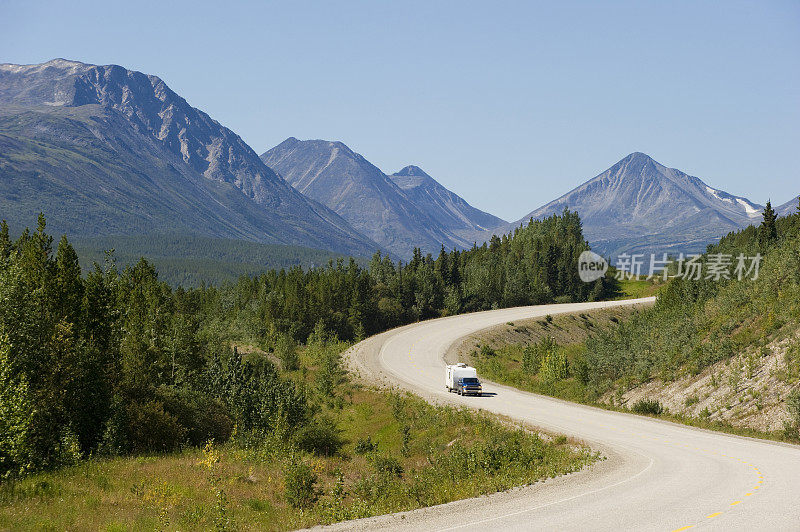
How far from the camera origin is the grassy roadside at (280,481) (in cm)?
2022

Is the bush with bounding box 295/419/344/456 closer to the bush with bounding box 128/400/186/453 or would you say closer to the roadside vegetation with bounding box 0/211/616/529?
the roadside vegetation with bounding box 0/211/616/529

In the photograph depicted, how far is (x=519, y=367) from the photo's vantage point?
2953 inches

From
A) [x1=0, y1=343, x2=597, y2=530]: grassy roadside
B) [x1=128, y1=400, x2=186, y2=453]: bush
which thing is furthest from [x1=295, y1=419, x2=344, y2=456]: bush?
[x1=128, y1=400, x2=186, y2=453]: bush

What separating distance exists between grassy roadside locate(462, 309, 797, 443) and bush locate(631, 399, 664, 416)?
0.27 feet

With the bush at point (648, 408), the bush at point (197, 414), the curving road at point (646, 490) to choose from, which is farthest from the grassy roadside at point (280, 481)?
the bush at point (648, 408)

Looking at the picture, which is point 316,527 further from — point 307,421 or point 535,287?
point 535,287

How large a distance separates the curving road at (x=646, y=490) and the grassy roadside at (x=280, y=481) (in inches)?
72.6

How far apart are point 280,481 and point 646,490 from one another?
52.1 feet

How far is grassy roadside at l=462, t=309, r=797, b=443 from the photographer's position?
3906 cm

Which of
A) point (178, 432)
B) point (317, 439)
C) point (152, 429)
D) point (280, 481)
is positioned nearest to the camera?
point (280, 481)

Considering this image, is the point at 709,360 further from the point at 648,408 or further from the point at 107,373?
the point at 107,373

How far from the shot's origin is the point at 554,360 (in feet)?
200

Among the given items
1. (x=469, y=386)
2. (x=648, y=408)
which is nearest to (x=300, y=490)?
(x=648, y=408)

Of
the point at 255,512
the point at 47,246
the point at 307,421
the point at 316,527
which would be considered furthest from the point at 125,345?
the point at 316,527
